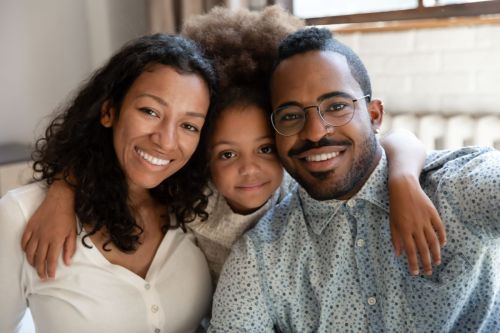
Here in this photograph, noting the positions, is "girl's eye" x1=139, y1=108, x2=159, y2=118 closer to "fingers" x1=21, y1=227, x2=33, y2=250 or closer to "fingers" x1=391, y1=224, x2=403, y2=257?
"fingers" x1=21, y1=227, x2=33, y2=250

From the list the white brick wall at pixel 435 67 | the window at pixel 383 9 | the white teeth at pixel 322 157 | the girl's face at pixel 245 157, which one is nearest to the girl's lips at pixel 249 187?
the girl's face at pixel 245 157

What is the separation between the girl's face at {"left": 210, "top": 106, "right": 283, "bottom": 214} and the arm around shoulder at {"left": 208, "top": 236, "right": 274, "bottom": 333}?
0.56 feet

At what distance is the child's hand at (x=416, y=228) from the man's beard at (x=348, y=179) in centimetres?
11

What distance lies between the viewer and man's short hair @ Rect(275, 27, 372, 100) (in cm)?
119

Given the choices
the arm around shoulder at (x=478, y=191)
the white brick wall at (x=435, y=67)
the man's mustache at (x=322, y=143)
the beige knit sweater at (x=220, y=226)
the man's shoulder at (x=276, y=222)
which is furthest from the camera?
the white brick wall at (x=435, y=67)

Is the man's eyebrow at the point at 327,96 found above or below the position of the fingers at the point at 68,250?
above

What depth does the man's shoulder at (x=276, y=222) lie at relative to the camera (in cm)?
123

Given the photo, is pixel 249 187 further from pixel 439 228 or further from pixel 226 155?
pixel 439 228

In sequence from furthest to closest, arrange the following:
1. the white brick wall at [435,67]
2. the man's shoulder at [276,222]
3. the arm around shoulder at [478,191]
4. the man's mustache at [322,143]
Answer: the white brick wall at [435,67]
the man's shoulder at [276,222]
the man's mustache at [322,143]
the arm around shoulder at [478,191]

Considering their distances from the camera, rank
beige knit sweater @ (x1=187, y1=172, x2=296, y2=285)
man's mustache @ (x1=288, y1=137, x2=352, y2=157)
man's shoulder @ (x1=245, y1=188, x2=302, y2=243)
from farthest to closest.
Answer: beige knit sweater @ (x1=187, y1=172, x2=296, y2=285) → man's shoulder @ (x1=245, y1=188, x2=302, y2=243) → man's mustache @ (x1=288, y1=137, x2=352, y2=157)

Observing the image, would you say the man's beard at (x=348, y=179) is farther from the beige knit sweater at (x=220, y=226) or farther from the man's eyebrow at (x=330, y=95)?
the beige knit sweater at (x=220, y=226)

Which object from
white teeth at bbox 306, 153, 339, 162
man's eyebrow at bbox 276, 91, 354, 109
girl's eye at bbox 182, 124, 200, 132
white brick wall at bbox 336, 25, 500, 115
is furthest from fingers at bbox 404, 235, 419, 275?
white brick wall at bbox 336, 25, 500, 115

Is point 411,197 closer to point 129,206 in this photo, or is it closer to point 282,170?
point 282,170

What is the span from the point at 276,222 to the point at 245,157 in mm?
180
